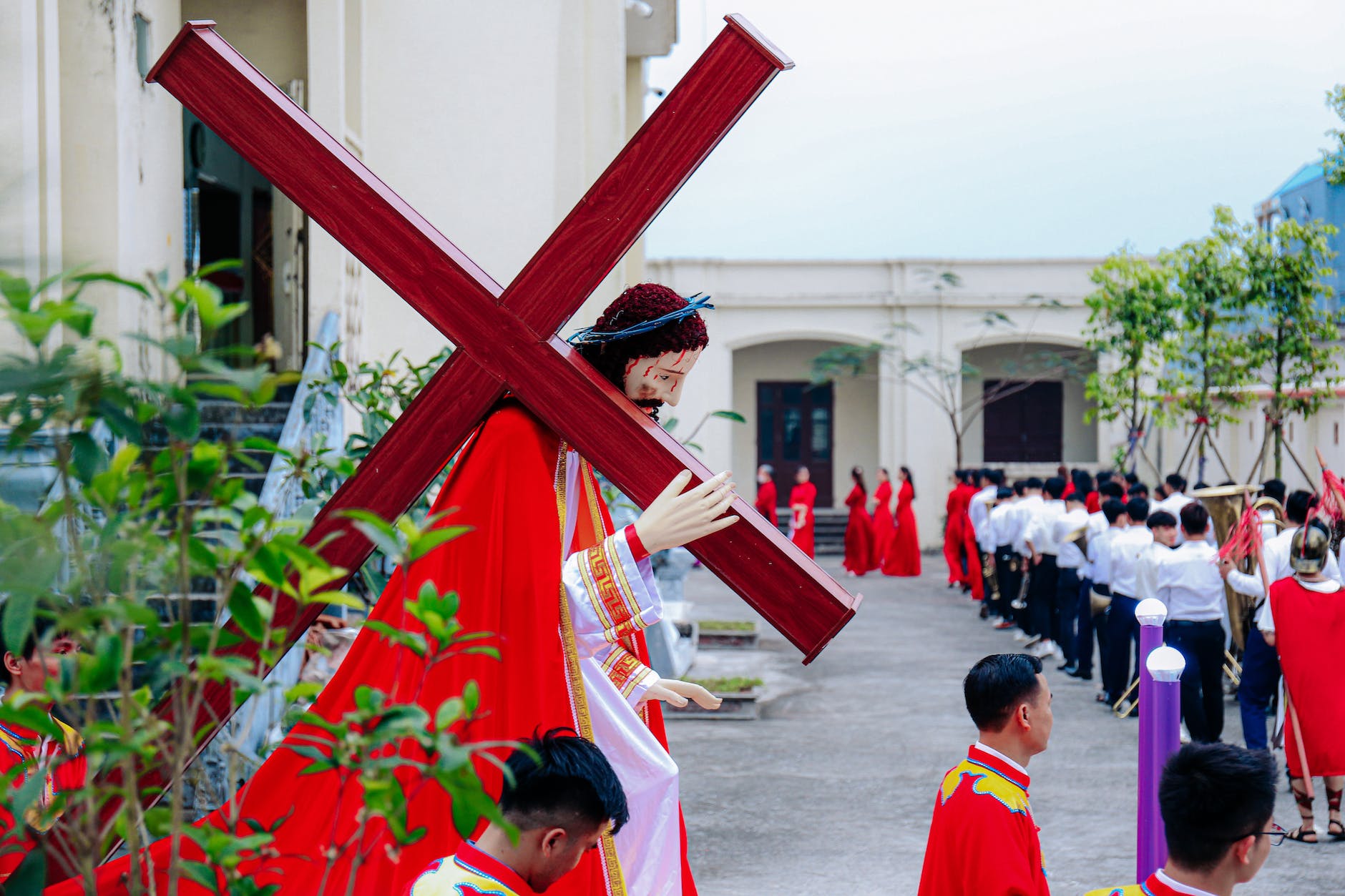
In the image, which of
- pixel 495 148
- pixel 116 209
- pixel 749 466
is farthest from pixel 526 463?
pixel 749 466

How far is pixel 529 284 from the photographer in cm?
264

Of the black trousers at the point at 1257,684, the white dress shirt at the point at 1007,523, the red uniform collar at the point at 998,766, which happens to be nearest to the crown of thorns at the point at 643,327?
the red uniform collar at the point at 998,766

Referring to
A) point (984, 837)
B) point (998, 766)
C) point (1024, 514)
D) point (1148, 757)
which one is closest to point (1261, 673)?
point (1148, 757)

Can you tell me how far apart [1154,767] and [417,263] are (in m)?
2.18

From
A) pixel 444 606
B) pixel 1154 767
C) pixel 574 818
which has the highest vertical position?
pixel 444 606

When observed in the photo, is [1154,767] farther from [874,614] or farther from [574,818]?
[874,614]

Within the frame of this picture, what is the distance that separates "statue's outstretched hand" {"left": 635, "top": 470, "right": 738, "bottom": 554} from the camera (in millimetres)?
2564

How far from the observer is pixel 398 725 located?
1.38m

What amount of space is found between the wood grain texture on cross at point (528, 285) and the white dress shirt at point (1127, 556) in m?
6.93

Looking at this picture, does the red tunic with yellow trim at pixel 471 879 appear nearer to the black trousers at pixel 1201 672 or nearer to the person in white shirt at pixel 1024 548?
the black trousers at pixel 1201 672

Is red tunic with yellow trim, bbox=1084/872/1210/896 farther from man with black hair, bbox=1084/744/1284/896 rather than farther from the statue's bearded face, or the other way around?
the statue's bearded face

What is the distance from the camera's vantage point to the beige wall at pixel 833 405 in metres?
26.1

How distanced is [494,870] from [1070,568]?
9970mm

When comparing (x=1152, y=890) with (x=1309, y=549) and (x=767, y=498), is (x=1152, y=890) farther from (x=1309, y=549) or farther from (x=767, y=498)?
(x=767, y=498)
